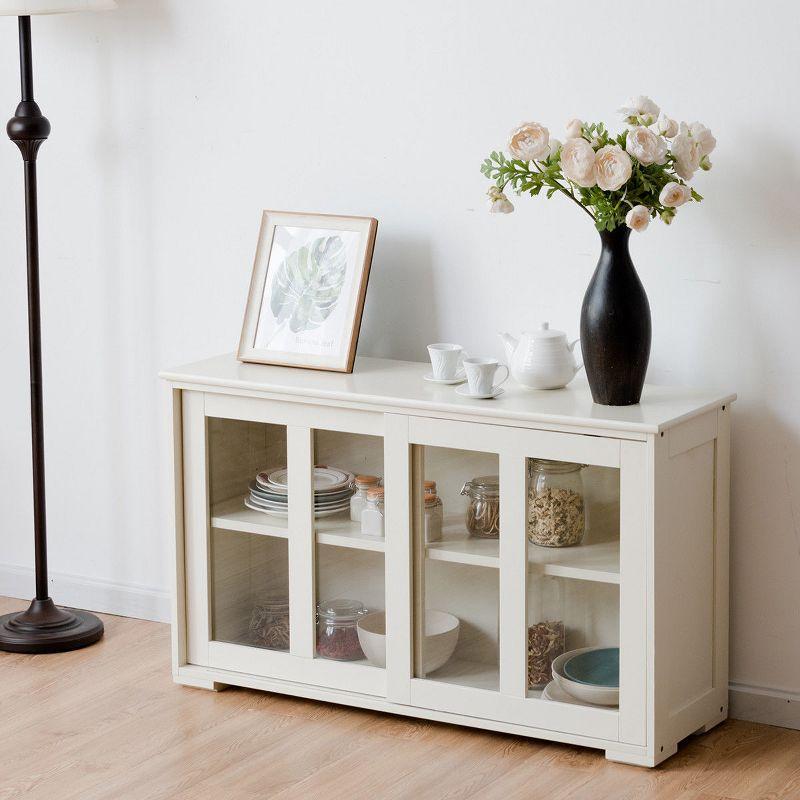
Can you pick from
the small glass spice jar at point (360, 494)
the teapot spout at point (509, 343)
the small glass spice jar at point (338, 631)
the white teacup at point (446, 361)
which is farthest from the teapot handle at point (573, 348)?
the small glass spice jar at point (338, 631)

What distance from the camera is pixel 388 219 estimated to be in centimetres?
300

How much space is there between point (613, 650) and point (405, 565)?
0.44 meters

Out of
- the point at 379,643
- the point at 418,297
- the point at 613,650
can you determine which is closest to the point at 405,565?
the point at 379,643

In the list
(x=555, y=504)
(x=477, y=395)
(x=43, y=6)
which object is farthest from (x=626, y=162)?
(x=43, y=6)

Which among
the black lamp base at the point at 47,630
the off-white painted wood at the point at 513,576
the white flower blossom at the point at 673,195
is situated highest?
the white flower blossom at the point at 673,195

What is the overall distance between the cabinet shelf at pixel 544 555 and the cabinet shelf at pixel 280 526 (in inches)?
5.8

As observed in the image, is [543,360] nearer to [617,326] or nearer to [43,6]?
[617,326]

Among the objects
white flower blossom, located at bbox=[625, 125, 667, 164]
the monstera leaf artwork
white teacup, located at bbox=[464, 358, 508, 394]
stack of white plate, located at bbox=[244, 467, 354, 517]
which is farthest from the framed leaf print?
white flower blossom, located at bbox=[625, 125, 667, 164]

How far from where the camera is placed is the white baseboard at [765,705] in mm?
2727

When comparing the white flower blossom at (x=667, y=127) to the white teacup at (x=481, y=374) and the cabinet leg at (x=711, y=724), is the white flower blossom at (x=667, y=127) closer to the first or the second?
the white teacup at (x=481, y=374)

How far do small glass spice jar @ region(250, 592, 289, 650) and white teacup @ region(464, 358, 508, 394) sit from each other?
0.63 meters

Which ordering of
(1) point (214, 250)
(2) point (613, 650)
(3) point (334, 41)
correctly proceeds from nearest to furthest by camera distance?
(2) point (613, 650) < (3) point (334, 41) < (1) point (214, 250)

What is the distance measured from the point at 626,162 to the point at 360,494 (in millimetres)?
848

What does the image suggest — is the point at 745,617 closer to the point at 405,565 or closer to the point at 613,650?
the point at 613,650
